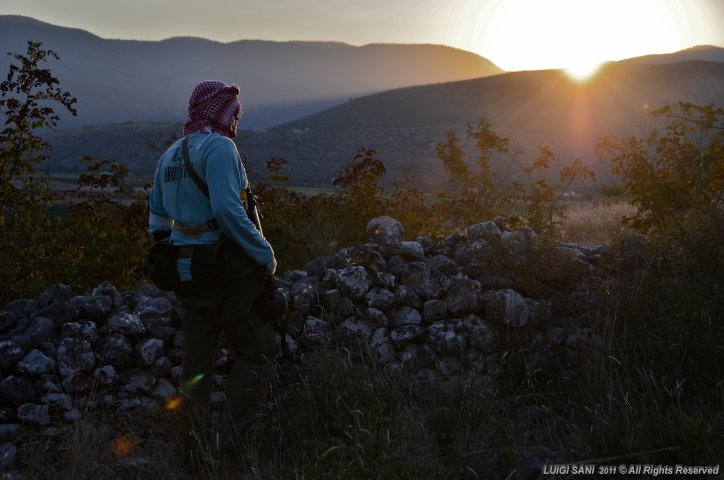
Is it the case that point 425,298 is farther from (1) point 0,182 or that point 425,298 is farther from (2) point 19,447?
(1) point 0,182

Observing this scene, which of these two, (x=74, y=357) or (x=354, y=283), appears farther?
(x=354, y=283)

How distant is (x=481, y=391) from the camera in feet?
13.8

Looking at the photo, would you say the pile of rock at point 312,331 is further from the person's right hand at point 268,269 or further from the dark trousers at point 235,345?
the person's right hand at point 268,269

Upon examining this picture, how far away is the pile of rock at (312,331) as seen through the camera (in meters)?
4.53

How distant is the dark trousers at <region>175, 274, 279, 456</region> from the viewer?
13.2ft

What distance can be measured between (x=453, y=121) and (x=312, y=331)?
70.0 meters

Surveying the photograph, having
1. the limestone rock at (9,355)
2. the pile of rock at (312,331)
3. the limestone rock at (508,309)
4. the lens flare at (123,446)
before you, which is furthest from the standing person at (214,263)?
the limestone rock at (508,309)

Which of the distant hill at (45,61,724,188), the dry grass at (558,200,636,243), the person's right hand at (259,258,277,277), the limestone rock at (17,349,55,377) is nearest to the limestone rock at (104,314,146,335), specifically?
the limestone rock at (17,349,55,377)

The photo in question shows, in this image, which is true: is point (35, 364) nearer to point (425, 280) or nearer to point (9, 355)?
point (9, 355)

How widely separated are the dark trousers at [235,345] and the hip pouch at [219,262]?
0.24 feet

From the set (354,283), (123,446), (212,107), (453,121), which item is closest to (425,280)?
(354,283)

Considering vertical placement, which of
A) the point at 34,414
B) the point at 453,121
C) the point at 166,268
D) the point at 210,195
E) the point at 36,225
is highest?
the point at 210,195

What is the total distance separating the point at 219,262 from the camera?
12.9 ft

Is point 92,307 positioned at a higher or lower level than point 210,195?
lower
